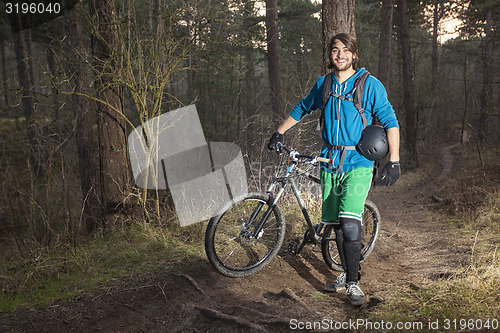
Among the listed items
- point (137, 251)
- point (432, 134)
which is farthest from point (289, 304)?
point (432, 134)

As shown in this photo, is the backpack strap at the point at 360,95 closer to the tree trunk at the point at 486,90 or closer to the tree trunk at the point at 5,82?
the tree trunk at the point at 5,82

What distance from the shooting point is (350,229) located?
3656 mm

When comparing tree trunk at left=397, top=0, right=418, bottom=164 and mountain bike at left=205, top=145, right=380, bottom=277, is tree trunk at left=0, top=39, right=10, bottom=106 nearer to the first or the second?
mountain bike at left=205, top=145, right=380, bottom=277

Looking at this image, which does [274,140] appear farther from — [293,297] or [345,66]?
[293,297]

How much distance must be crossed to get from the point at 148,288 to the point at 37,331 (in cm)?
97

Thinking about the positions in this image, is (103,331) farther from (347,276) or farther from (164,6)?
(164,6)

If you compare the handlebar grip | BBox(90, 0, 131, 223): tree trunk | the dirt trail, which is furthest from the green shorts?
BBox(90, 0, 131, 223): tree trunk

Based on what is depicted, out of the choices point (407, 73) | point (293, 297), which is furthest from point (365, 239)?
point (407, 73)

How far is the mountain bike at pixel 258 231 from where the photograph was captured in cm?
385

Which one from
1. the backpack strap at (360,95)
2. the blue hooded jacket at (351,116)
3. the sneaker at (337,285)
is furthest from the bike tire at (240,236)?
the backpack strap at (360,95)

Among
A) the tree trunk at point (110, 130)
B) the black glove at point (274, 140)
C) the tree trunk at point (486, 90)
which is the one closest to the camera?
the black glove at point (274, 140)

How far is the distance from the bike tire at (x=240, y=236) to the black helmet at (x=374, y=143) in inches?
42.2

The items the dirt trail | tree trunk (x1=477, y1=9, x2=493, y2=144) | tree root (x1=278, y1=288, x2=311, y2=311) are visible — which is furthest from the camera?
tree trunk (x1=477, y1=9, x2=493, y2=144)

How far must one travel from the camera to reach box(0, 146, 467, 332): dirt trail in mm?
3117
